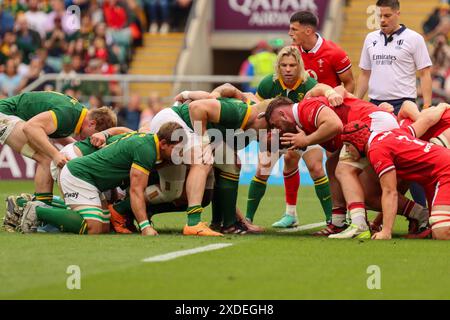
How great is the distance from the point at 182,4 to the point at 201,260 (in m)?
19.1

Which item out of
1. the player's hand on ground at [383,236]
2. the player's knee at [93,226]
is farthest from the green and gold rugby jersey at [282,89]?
the player's knee at [93,226]

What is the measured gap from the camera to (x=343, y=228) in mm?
11695

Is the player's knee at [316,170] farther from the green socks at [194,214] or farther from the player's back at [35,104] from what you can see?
the player's back at [35,104]

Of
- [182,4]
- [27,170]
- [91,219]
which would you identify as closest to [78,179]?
[91,219]

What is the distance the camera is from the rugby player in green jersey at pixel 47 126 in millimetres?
12195

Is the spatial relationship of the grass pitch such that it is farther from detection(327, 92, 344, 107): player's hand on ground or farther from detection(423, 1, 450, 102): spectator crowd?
detection(423, 1, 450, 102): spectator crowd

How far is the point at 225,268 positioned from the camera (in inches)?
343

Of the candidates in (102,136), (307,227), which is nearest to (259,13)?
(307,227)

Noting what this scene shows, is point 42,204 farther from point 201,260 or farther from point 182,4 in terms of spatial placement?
point 182,4

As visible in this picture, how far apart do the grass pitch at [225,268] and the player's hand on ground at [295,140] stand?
0.88 metres

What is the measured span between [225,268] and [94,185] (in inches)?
113

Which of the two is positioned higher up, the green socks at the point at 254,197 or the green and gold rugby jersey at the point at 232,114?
the green and gold rugby jersey at the point at 232,114

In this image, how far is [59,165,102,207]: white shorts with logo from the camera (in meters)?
11.2

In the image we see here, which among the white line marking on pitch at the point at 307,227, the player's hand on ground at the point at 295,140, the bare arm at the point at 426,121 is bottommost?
the white line marking on pitch at the point at 307,227
